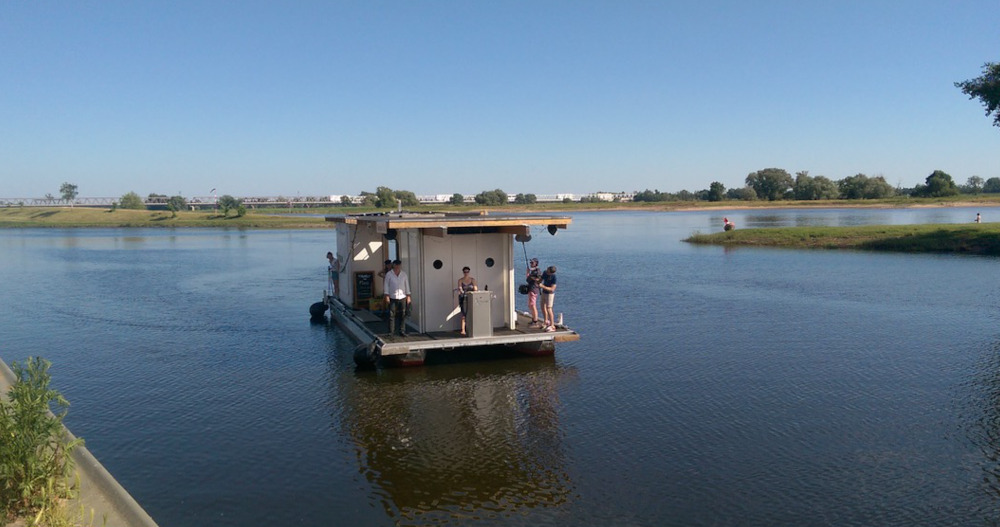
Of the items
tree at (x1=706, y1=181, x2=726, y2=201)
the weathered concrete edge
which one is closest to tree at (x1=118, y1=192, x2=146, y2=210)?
tree at (x1=706, y1=181, x2=726, y2=201)

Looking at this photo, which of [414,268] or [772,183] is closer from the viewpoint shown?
[414,268]

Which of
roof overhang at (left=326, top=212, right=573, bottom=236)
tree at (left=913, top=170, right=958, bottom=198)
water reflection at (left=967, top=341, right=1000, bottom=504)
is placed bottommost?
water reflection at (left=967, top=341, right=1000, bottom=504)

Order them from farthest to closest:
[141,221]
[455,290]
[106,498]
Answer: [141,221], [455,290], [106,498]

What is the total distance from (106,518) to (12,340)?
1710cm

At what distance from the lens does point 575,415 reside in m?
→ 13.9

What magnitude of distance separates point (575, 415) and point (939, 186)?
12749cm

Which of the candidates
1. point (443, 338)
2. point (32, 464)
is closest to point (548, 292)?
point (443, 338)

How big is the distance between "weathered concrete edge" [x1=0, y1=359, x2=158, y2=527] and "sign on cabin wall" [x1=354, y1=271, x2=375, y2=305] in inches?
510

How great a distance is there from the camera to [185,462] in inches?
459

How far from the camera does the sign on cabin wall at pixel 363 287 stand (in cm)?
2306

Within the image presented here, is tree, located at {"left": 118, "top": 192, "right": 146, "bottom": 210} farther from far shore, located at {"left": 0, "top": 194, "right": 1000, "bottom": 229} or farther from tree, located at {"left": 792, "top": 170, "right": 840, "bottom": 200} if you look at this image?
tree, located at {"left": 792, "top": 170, "right": 840, "bottom": 200}

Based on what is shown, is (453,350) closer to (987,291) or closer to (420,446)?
(420,446)

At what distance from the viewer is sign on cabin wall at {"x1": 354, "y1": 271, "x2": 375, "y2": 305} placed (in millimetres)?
23062

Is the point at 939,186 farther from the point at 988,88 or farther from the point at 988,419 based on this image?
the point at 988,419
